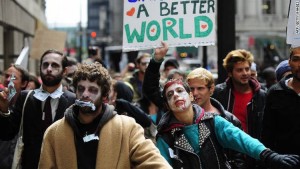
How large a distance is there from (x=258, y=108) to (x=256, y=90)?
1.00 feet

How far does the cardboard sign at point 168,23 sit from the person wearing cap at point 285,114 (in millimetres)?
1323

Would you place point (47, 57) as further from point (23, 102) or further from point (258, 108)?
point (258, 108)

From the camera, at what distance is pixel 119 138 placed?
165 inches

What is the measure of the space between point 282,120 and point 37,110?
81.3 inches

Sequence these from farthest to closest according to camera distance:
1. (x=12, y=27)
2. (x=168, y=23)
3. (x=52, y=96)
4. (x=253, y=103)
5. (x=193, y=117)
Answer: (x=12, y=27), (x=168, y=23), (x=253, y=103), (x=52, y=96), (x=193, y=117)

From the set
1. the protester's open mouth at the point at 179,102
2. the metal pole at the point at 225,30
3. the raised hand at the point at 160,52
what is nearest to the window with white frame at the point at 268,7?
the metal pole at the point at 225,30

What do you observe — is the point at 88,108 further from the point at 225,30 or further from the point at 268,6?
the point at 268,6

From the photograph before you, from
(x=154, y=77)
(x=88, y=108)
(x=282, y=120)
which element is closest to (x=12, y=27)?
(x=154, y=77)

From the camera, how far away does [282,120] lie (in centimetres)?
549

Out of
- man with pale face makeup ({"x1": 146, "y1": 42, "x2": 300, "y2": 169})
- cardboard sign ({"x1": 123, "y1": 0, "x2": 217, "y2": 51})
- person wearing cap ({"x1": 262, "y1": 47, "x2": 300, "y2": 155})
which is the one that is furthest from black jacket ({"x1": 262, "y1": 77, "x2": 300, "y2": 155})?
cardboard sign ({"x1": 123, "y1": 0, "x2": 217, "y2": 51})

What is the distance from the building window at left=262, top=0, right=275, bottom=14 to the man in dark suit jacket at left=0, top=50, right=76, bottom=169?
59026 mm

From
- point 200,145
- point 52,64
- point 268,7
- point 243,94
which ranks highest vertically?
point 268,7

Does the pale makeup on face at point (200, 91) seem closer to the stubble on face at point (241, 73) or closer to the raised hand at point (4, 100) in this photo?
the stubble on face at point (241, 73)

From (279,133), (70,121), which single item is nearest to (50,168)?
(70,121)
